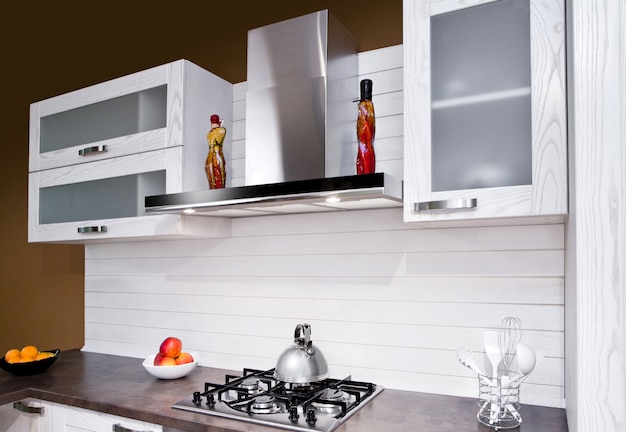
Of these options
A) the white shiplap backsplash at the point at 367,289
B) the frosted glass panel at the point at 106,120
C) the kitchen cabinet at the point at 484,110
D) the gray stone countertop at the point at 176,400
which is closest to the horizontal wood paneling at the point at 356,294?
the white shiplap backsplash at the point at 367,289

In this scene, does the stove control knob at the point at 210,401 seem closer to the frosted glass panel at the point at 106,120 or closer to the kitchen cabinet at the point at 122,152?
the kitchen cabinet at the point at 122,152

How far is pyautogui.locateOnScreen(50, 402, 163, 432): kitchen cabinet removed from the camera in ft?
5.84

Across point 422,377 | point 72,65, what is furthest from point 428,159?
point 72,65

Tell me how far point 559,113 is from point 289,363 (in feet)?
3.80

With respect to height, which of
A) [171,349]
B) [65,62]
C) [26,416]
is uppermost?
[65,62]

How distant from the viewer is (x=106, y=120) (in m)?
Result: 2.37

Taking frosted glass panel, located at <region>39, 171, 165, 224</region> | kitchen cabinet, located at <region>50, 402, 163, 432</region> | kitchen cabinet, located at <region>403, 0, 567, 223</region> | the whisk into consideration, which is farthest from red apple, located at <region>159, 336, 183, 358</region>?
the whisk

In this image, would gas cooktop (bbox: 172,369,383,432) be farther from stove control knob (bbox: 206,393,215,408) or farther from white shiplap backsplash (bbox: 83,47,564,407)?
white shiplap backsplash (bbox: 83,47,564,407)

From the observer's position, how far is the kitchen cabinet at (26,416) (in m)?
2.04

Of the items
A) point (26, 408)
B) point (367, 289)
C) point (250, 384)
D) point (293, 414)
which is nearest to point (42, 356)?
point (26, 408)

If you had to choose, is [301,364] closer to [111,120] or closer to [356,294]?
[356,294]

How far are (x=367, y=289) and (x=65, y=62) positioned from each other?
2400 mm

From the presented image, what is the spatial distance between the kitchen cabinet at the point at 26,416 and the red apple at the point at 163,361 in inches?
17.0

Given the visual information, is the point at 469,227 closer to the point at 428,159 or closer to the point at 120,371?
the point at 428,159
